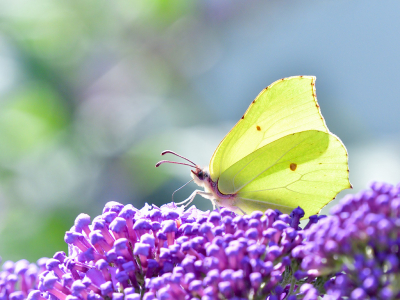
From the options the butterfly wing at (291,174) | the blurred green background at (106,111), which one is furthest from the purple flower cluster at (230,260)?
the blurred green background at (106,111)

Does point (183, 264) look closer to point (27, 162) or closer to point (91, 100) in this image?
point (27, 162)

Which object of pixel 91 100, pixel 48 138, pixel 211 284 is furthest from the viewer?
pixel 91 100

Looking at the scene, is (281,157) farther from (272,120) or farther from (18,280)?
(18,280)

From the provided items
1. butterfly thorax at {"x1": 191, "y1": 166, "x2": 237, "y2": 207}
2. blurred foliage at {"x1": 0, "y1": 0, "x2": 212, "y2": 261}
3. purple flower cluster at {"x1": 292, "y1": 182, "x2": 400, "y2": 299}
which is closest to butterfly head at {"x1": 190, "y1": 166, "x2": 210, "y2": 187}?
butterfly thorax at {"x1": 191, "y1": 166, "x2": 237, "y2": 207}

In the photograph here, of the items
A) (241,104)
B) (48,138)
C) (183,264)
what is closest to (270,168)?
(183,264)

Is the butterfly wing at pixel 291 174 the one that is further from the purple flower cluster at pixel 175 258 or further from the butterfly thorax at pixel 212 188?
the purple flower cluster at pixel 175 258

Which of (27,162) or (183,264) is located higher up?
(27,162)

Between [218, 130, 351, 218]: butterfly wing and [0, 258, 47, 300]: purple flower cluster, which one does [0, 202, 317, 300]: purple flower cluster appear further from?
[218, 130, 351, 218]: butterfly wing
